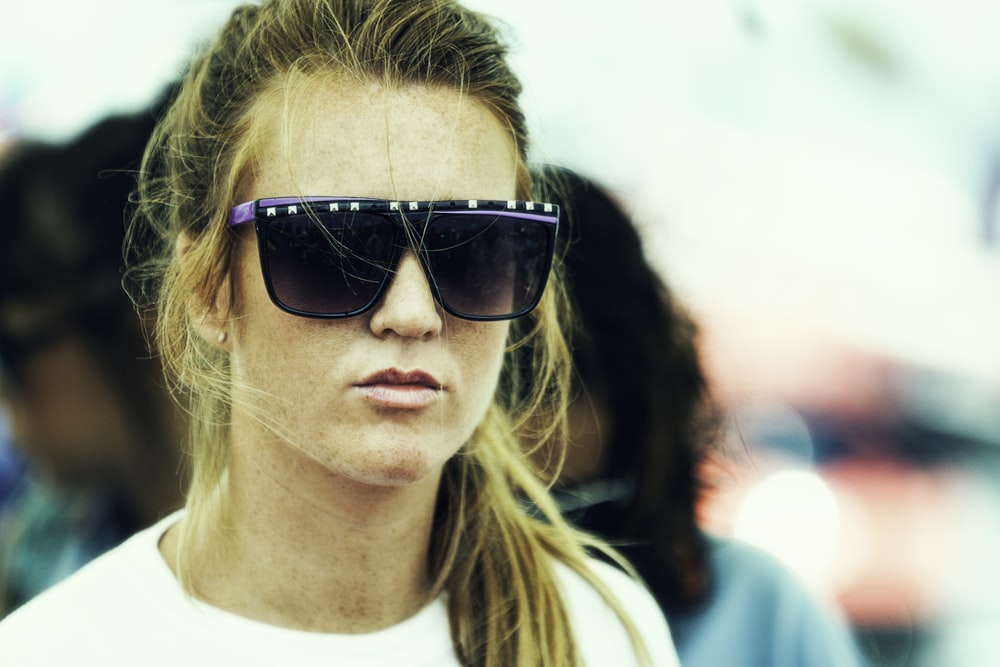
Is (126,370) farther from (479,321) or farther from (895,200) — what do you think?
(895,200)

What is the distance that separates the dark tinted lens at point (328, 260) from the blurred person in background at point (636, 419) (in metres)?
0.94

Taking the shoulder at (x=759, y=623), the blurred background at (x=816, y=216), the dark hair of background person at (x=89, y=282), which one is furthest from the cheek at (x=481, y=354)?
the dark hair of background person at (x=89, y=282)

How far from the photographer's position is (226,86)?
1.60 meters

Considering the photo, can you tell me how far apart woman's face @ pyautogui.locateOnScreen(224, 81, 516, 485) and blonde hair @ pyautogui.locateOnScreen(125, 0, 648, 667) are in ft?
0.18

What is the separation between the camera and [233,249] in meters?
1.52

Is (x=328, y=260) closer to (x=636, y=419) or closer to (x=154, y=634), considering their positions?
(x=154, y=634)

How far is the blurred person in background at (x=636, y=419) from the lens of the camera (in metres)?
2.32

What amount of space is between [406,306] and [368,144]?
0.81ft

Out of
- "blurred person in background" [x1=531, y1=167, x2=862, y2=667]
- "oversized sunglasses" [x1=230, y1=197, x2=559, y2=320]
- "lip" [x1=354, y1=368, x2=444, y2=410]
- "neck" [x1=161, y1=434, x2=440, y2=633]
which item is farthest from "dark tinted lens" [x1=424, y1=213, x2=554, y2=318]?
"blurred person in background" [x1=531, y1=167, x2=862, y2=667]

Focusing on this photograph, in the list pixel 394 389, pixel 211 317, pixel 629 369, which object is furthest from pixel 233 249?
pixel 629 369

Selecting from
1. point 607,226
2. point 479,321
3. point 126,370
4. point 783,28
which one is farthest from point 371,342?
point 783,28

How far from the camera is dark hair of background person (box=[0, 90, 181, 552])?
260 centimetres

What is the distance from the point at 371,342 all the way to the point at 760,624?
50.0 inches

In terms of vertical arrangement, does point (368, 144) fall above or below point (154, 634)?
above
